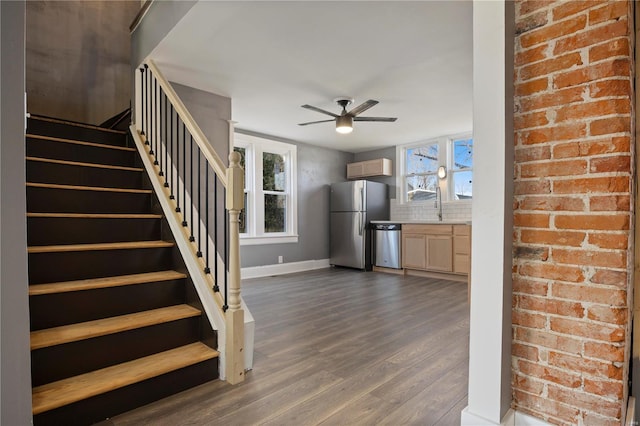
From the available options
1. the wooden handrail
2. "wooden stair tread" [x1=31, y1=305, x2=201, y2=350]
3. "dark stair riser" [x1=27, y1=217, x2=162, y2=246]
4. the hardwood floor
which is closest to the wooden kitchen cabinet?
the hardwood floor

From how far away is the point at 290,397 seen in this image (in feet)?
5.88

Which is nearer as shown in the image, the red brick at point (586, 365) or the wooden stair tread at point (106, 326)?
the red brick at point (586, 365)

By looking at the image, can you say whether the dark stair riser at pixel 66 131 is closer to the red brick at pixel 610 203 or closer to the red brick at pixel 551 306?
the red brick at pixel 551 306

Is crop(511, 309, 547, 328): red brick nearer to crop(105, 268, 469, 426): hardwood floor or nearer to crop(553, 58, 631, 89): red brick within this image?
crop(105, 268, 469, 426): hardwood floor

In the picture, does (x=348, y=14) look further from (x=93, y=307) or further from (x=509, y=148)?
(x=93, y=307)

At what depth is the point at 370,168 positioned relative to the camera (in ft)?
21.5

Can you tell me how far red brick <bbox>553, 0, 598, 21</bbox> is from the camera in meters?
1.27

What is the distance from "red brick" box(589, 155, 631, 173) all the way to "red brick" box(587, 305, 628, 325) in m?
0.48

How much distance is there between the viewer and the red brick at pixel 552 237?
1.28 meters

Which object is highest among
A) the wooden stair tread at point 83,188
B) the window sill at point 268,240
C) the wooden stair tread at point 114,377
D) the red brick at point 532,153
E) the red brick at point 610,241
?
the red brick at point 532,153

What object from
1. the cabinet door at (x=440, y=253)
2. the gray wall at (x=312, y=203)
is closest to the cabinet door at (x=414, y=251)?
→ the cabinet door at (x=440, y=253)

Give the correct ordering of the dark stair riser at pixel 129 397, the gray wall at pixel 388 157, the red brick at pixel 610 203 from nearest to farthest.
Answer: the red brick at pixel 610 203, the dark stair riser at pixel 129 397, the gray wall at pixel 388 157

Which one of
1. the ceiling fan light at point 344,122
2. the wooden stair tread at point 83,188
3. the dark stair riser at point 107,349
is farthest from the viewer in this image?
the ceiling fan light at point 344,122

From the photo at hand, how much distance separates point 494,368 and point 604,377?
35 centimetres
